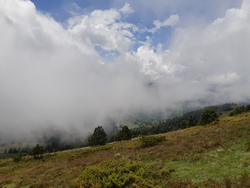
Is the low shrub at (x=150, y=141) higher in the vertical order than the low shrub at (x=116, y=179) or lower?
higher

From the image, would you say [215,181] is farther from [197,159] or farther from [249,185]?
[197,159]

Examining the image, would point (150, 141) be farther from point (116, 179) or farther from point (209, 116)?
point (209, 116)

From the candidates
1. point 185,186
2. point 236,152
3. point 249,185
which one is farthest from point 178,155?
point 249,185

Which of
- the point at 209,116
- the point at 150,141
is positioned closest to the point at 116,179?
the point at 150,141

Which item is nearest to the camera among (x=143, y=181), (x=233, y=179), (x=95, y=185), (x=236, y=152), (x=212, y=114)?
(x=233, y=179)

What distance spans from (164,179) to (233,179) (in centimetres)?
482

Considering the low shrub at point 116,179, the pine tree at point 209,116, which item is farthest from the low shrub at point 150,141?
the pine tree at point 209,116

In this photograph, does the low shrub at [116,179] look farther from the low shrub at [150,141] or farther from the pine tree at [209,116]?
the pine tree at [209,116]

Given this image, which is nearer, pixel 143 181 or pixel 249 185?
pixel 249 185

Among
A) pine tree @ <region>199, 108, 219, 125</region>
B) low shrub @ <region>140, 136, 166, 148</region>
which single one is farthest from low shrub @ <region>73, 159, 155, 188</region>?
pine tree @ <region>199, 108, 219, 125</region>

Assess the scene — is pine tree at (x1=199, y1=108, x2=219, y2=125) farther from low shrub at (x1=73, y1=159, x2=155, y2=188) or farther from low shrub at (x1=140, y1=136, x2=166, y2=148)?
low shrub at (x1=73, y1=159, x2=155, y2=188)

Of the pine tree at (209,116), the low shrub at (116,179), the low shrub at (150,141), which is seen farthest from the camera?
the pine tree at (209,116)

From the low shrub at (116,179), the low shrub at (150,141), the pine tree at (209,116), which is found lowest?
the low shrub at (116,179)

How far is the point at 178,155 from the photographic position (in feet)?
65.0
